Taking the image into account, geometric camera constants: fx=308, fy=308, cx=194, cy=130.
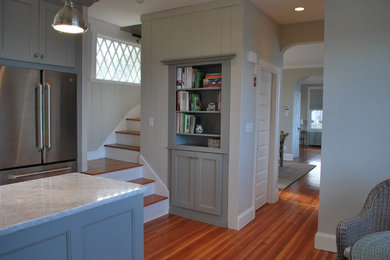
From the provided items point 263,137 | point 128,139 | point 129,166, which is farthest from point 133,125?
point 263,137

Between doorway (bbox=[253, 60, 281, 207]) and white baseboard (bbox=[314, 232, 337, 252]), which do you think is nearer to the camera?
white baseboard (bbox=[314, 232, 337, 252])

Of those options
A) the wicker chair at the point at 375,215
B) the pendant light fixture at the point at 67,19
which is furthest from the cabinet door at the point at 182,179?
the pendant light fixture at the point at 67,19

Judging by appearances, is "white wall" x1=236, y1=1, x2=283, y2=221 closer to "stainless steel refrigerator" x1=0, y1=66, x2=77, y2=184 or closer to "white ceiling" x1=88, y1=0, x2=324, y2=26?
"white ceiling" x1=88, y1=0, x2=324, y2=26

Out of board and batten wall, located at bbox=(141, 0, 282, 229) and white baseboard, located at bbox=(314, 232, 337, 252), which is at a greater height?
board and batten wall, located at bbox=(141, 0, 282, 229)

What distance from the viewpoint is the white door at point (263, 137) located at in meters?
4.23

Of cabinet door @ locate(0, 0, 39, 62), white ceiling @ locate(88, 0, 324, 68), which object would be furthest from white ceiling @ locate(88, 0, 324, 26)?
cabinet door @ locate(0, 0, 39, 62)

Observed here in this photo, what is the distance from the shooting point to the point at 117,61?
5156mm

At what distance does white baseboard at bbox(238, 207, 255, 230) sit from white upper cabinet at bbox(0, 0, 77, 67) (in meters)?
2.63

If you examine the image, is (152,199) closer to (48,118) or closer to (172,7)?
(48,118)

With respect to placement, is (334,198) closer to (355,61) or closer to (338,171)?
(338,171)

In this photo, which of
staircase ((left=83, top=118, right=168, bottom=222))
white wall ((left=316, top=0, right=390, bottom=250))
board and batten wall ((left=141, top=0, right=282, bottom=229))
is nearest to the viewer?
white wall ((left=316, top=0, right=390, bottom=250))

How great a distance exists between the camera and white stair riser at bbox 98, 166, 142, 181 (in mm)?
3930

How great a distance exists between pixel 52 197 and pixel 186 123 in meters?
Result: 2.43

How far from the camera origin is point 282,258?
9.57 ft
